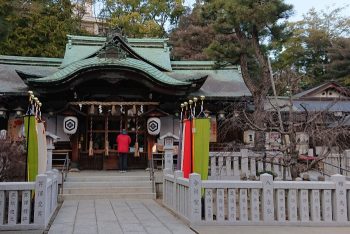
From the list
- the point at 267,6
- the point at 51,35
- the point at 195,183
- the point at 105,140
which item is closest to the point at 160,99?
the point at 105,140

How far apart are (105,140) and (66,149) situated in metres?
1.75

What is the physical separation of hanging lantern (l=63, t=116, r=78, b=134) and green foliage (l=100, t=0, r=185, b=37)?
19581 mm

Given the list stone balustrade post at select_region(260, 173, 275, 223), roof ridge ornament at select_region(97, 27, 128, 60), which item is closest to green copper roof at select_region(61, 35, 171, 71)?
roof ridge ornament at select_region(97, 27, 128, 60)

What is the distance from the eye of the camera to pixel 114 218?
8.56 m

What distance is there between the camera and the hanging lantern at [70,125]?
1575 cm

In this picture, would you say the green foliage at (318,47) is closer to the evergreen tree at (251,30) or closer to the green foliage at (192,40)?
the green foliage at (192,40)

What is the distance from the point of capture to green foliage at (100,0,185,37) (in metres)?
34.8

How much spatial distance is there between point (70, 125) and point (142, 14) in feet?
80.8

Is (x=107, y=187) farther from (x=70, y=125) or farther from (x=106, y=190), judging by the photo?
(x=70, y=125)

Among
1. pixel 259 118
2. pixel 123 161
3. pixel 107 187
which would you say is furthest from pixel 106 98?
pixel 259 118

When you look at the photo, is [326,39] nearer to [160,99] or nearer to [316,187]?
[160,99]

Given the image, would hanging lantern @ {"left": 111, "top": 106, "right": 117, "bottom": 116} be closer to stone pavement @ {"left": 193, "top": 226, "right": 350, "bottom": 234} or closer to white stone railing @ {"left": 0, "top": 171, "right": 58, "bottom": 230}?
white stone railing @ {"left": 0, "top": 171, "right": 58, "bottom": 230}

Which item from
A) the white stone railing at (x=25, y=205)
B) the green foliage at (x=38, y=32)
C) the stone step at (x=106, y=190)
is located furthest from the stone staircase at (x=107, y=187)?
the green foliage at (x=38, y=32)

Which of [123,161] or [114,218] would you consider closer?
[114,218]
